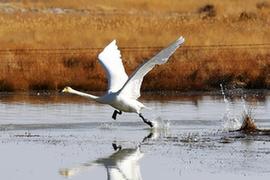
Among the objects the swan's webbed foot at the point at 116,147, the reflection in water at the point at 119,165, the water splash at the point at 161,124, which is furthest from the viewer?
the water splash at the point at 161,124

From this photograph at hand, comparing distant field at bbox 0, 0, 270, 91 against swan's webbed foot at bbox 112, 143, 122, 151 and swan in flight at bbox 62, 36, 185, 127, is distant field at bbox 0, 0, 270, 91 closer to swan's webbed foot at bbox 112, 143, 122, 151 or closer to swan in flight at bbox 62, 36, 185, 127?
swan in flight at bbox 62, 36, 185, 127

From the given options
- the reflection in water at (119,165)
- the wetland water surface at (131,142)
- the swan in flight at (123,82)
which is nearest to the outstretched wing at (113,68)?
the swan in flight at (123,82)

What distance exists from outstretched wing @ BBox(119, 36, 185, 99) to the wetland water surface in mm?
753

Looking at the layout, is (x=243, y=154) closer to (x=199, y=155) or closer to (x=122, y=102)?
(x=199, y=155)

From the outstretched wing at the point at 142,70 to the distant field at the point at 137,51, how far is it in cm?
1030

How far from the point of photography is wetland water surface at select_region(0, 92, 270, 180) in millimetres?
15664

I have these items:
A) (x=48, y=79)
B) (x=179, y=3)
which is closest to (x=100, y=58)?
(x=48, y=79)

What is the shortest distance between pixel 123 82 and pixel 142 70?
209 cm

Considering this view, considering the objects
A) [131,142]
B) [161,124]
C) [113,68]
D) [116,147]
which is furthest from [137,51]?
[116,147]

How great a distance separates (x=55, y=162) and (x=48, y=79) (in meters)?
15.1

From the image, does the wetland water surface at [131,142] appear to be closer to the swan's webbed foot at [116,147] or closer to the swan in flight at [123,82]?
the swan's webbed foot at [116,147]

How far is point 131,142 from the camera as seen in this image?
62.6ft

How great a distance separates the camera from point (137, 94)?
21.0m

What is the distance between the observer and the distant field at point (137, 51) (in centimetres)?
3161
